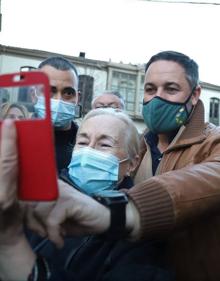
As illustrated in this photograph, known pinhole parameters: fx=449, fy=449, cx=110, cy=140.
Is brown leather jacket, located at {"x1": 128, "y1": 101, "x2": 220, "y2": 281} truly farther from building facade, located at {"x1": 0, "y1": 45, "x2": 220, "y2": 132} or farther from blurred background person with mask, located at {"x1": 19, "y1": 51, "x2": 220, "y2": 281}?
building facade, located at {"x1": 0, "y1": 45, "x2": 220, "y2": 132}

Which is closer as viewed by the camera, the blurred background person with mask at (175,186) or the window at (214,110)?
the blurred background person with mask at (175,186)

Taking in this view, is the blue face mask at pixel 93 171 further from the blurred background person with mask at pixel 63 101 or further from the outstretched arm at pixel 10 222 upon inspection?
the blurred background person with mask at pixel 63 101

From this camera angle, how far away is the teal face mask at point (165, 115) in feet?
6.59

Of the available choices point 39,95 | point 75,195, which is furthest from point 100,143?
point 39,95

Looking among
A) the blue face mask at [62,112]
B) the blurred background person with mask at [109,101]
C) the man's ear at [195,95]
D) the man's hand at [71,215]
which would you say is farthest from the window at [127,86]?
the man's hand at [71,215]

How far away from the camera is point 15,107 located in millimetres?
1070

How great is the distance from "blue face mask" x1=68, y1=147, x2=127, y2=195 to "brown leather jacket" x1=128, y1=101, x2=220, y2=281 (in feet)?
0.72

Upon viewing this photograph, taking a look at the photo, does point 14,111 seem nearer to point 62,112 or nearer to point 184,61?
point 184,61

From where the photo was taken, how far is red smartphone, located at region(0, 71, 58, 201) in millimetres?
959

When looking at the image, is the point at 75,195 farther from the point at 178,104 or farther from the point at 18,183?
the point at 178,104

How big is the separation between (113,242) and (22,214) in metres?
0.42

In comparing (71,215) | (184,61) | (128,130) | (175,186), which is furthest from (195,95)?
(71,215)

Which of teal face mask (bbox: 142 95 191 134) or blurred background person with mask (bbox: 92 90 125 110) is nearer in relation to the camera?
teal face mask (bbox: 142 95 191 134)

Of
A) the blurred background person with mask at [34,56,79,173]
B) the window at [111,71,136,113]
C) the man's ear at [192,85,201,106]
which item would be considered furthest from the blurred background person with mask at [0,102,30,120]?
the window at [111,71,136,113]
